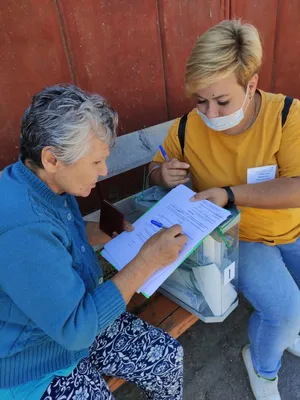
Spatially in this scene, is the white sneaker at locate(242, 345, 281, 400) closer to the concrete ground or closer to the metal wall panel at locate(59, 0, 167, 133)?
the concrete ground

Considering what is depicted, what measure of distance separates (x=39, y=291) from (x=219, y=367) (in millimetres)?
1471

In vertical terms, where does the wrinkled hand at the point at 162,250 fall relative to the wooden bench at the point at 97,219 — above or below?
above

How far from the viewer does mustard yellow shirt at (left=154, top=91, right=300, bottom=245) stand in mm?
1568

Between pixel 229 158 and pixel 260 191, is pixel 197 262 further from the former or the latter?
pixel 229 158

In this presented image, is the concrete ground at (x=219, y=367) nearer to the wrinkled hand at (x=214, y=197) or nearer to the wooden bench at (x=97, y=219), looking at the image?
the wooden bench at (x=97, y=219)

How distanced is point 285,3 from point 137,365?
3.00 m

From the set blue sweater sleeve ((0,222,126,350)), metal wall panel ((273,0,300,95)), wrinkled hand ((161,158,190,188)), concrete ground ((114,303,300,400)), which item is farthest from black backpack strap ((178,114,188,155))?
metal wall panel ((273,0,300,95))

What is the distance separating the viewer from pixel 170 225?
4.57ft

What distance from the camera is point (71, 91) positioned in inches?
46.2

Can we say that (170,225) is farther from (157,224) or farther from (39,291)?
(39,291)

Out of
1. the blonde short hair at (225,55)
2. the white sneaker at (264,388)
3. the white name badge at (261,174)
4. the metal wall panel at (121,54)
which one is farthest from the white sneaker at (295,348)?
the metal wall panel at (121,54)

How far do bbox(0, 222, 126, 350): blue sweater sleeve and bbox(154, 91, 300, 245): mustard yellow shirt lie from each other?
2.98 ft

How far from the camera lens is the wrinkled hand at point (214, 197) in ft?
4.86

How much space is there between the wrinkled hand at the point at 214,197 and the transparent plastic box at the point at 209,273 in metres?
0.06
